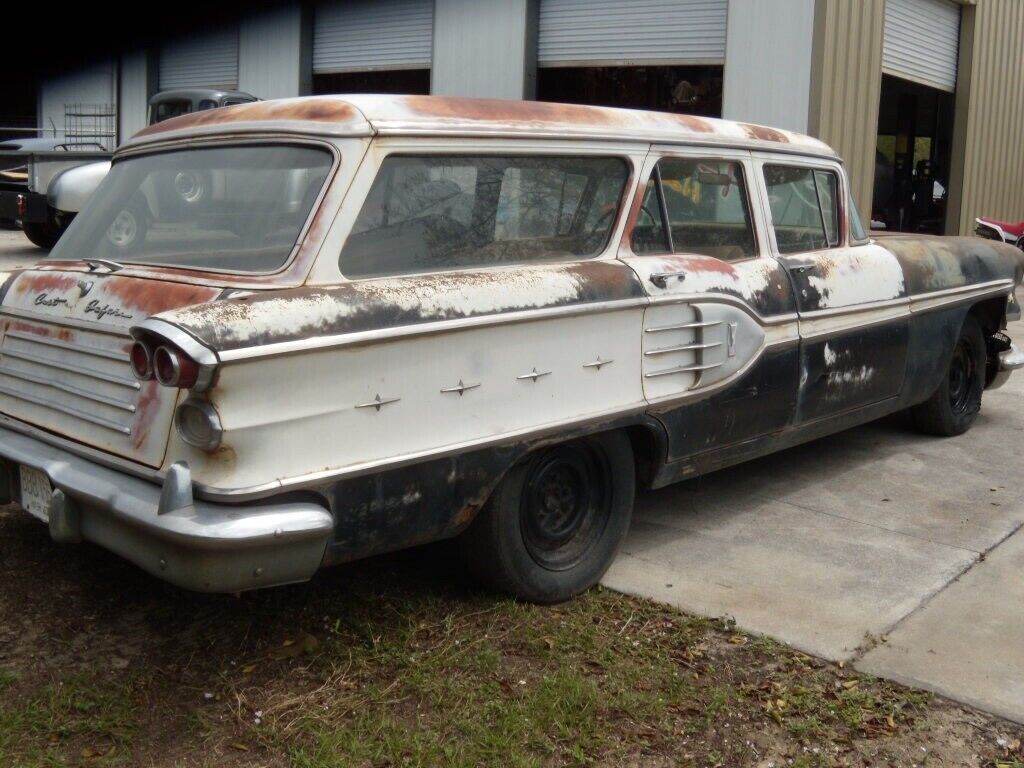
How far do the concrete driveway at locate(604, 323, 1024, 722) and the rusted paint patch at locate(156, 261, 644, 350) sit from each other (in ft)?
3.78

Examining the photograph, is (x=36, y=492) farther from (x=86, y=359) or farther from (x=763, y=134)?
(x=763, y=134)

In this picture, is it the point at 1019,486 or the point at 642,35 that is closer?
the point at 1019,486

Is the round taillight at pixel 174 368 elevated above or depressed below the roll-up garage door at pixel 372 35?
below

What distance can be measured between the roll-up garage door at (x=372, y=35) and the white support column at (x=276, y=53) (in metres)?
0.21

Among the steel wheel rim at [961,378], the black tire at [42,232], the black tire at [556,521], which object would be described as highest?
the black tire at [42,232]

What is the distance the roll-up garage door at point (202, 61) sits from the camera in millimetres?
18406

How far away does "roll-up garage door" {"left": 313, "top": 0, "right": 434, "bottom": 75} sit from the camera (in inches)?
605

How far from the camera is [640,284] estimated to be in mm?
4227

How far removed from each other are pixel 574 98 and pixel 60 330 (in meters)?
11.7

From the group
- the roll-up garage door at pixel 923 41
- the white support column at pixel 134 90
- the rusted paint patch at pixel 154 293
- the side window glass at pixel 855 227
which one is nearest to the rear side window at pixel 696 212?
the side window glass at pixel 855 227

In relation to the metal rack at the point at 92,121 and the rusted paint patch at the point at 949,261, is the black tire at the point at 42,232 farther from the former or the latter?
the rusted paint patch at the point at 949,261

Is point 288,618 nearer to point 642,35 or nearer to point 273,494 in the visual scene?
point 273,494

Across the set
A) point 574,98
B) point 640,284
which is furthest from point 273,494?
point 574,98

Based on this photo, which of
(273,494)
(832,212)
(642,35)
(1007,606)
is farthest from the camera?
(642,35)
